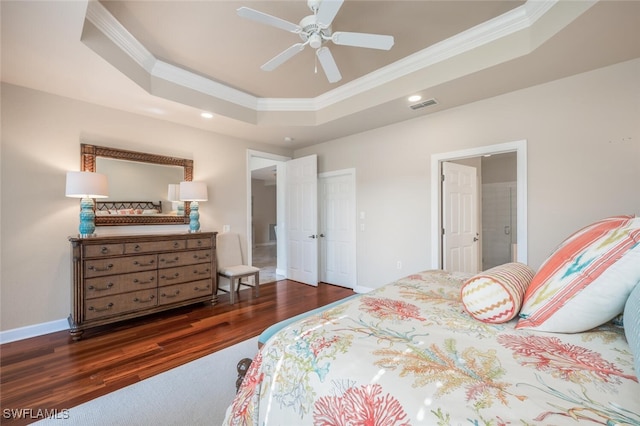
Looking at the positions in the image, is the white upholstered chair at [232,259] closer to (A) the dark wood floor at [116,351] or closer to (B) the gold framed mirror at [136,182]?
(A) the dark wood floor at [116,351]

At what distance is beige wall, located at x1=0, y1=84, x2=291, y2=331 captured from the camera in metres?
2.57

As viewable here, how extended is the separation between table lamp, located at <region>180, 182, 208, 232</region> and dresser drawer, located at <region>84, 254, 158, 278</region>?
72 cm

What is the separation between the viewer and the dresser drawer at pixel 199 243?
3.39 metres

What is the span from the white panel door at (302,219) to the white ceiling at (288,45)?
4.57 ft

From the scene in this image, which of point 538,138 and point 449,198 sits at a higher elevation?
point 538,138

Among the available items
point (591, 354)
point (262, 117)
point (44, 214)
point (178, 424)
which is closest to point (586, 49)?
point (591, 354)

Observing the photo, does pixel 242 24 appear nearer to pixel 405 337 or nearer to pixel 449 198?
pixel 405 337

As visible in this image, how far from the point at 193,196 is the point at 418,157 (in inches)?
123

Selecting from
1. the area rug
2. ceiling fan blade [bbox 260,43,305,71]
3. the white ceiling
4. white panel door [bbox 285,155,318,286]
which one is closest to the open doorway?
white panel door [bbox 285,155,318,286]

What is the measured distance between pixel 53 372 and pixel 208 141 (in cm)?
308

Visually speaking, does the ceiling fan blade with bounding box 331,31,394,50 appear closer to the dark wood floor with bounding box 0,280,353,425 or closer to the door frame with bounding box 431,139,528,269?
the door frame with bounding box 431,139,528,269

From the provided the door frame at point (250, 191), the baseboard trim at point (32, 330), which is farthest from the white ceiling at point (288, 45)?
the baseboard trim at point (32, 330)

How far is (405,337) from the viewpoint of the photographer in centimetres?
102

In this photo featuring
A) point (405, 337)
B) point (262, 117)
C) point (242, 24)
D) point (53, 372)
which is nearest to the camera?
point (405, 337)
